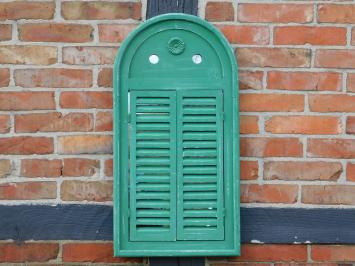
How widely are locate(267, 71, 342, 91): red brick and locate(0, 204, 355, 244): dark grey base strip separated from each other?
0.49 metres

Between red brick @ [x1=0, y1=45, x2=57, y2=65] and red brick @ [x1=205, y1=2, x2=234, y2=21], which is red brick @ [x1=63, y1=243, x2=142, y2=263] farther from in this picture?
red brick @ [x1=205, y1=2, x2=234, y2=21]

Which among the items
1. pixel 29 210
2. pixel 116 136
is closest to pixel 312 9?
pixel 116 136

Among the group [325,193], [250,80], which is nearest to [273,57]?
[250,80]

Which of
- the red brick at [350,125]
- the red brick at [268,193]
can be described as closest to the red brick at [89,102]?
the red brick at [268,193]

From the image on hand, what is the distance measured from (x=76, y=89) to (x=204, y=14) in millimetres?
599

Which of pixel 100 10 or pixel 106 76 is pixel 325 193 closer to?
pixel 106 76

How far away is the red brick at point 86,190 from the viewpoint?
239cm

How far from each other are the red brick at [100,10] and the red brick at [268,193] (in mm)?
832

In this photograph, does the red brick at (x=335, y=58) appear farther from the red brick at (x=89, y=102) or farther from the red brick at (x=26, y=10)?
the red brick at (x=26, y=10)

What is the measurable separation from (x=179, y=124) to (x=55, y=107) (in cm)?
51

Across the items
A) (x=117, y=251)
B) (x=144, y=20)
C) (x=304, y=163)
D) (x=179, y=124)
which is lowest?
(x=117, y=251)

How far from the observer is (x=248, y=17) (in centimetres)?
240

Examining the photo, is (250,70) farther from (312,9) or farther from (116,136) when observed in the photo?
(116,136)

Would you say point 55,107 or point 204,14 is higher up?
point 204,14
